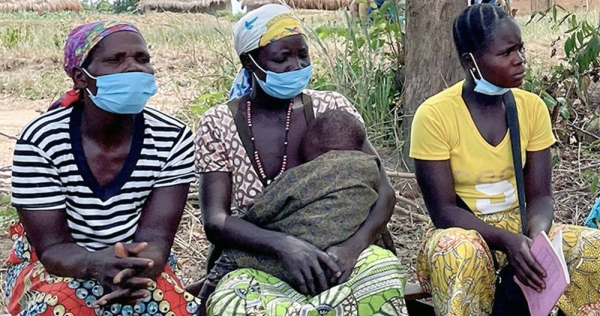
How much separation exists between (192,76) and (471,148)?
3671 millimetres

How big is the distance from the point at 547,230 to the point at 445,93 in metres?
0.64

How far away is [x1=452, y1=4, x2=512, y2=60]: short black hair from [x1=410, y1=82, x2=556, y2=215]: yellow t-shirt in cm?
20

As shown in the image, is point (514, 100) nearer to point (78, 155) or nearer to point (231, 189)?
point (231, 189)

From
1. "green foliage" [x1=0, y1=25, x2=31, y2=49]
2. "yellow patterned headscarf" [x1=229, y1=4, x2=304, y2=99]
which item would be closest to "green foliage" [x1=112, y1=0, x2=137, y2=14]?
"green foliage" [x1=0, y1=25, x2=31, y2=49]

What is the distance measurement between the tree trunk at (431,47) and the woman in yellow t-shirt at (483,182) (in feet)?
A: 5.20

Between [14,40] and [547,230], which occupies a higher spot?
[547,230]

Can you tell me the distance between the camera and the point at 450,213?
2.91m

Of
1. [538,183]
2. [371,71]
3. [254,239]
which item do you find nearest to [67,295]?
[254,239]

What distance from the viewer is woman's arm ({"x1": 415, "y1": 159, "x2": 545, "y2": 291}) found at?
2.73 metres

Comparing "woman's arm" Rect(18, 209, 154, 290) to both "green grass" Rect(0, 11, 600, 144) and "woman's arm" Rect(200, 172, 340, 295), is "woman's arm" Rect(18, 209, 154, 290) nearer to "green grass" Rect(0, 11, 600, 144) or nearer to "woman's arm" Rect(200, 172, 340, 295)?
"woman's arm" Rect(200, 172, 340, 295)

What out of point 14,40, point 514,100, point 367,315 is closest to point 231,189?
point 367,315

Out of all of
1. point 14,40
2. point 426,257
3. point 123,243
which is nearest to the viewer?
point 123,243

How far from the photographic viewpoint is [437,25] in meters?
4.59

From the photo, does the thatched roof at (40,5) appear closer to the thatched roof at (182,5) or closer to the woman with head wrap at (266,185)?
the thatched roof at (182,5)
